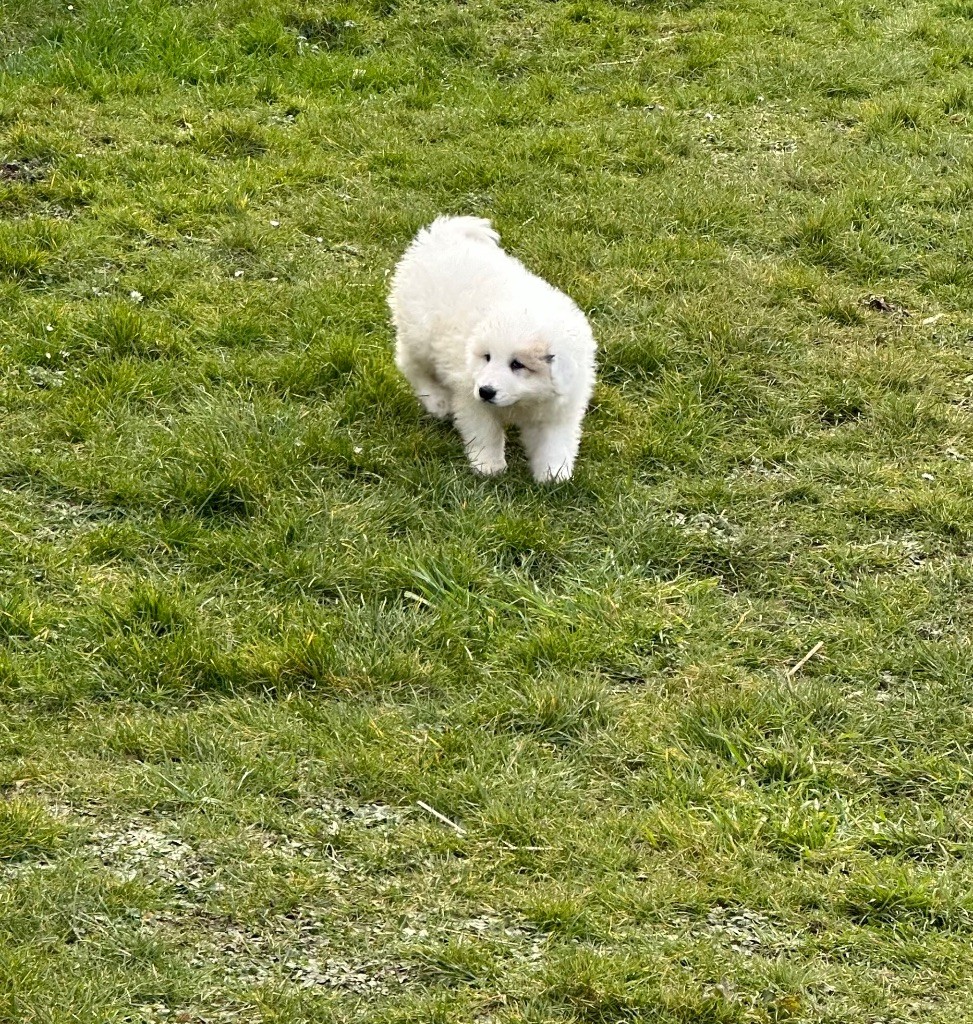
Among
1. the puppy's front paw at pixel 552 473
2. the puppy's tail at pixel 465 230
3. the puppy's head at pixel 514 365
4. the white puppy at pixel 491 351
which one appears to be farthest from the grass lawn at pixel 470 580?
the puppy's tail at pixel 465 230

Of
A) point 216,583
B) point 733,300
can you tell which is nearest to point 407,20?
point 733,300

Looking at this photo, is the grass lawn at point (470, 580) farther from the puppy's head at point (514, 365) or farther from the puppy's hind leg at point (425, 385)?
the puppy's head at point (514, 365)

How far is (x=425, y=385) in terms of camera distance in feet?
17.7

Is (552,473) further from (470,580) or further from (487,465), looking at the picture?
(470,580)

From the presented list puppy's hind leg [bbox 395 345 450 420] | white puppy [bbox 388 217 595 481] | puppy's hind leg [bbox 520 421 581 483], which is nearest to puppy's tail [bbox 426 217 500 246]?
white puppy [bbox 388 217 595 481]

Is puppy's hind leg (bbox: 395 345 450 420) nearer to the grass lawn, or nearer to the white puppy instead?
the white puppy

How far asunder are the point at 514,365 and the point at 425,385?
0.71 m

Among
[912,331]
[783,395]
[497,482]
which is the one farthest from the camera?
[912,331]

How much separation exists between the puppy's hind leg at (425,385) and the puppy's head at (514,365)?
52cm

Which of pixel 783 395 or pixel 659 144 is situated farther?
pixel 659 144

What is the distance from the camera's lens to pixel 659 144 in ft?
26.2

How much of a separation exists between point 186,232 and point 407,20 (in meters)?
3.28

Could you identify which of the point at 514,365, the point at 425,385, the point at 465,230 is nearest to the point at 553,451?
the point at 514,365

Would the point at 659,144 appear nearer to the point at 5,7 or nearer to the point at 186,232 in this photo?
the point at 186,232
